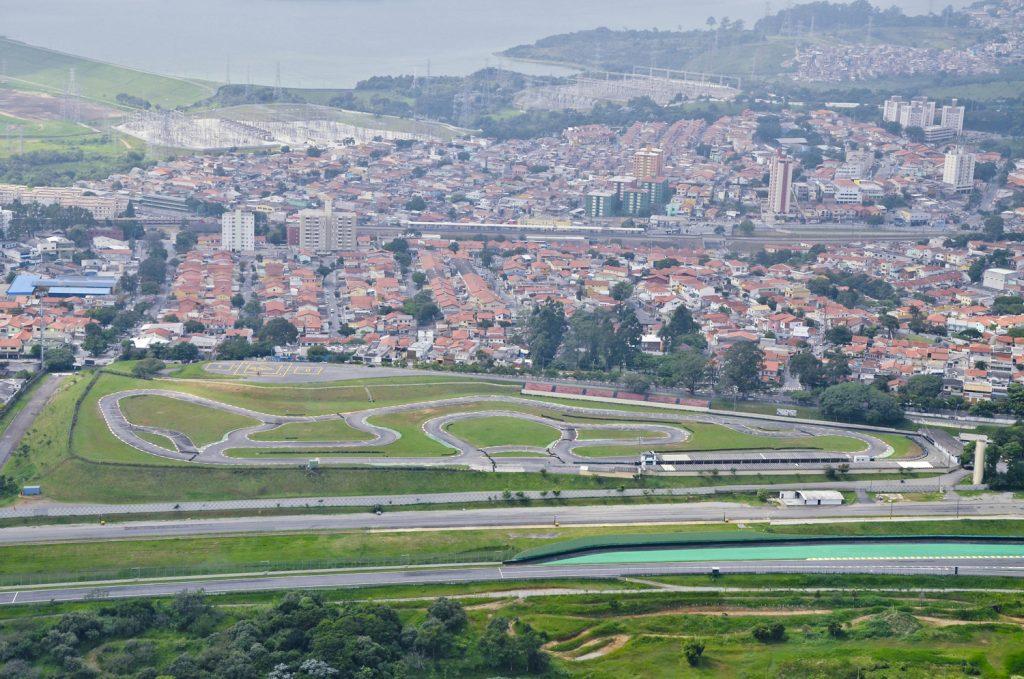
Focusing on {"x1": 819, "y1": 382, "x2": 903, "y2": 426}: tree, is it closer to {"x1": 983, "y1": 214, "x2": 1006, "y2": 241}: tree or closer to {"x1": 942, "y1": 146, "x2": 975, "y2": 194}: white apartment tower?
{"x1": 983, "y1": 214, "x2": 1006, "y2": 241}: tree

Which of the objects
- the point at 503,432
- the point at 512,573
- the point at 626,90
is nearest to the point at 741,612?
the point at 512,573

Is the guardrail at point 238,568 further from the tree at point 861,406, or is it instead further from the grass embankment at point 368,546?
the tree at point 861,406

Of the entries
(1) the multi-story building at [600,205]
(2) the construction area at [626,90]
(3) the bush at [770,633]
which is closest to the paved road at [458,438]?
(3) the bush at [770,633]

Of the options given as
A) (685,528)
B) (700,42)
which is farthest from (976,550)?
(700,42)

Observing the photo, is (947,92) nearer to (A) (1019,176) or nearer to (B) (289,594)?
(A) (1019,176)

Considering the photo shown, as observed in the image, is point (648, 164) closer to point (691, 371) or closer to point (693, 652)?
point (691, 371)
